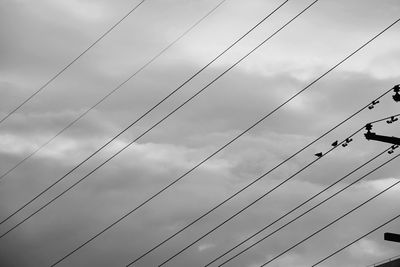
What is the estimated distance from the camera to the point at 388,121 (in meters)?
25.5

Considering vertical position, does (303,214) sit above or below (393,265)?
below

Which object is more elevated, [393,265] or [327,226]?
[393,265]

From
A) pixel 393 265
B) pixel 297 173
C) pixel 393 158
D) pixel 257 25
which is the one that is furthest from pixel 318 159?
pixel 393 265

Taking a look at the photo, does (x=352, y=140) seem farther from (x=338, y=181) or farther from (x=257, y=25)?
(x=257, y=25)

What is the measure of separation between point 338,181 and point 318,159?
1787mm

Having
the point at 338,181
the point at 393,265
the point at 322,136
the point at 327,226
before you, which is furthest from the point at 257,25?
the point at 393,265

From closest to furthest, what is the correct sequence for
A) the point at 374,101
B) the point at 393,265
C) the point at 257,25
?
the point at 257,25, the point at 374,101, the point at 393,265

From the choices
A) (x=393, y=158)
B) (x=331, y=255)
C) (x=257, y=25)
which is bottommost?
(x=331, y=255)

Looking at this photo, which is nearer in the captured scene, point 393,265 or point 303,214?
point 303,214

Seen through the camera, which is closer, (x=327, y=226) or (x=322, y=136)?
(x=322, y=136)

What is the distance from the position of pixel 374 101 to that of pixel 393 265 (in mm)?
18903

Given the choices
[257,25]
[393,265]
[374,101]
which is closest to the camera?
[257,25]

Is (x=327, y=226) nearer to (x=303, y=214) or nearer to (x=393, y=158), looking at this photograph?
(x=303, y=214)

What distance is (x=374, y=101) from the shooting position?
24.8 m
